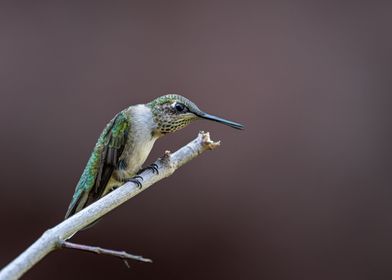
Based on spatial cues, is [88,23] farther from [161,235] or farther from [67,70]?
[161,235]

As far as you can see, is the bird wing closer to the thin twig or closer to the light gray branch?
the light gray branch

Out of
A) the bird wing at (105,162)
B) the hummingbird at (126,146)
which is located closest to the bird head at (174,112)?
the hummingbird at (126,146)

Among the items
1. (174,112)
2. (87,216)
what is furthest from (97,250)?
(174,112)

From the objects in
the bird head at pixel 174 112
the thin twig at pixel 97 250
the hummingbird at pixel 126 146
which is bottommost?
the thin twig at pixel 97 250

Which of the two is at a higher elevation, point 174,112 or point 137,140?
point 174,112

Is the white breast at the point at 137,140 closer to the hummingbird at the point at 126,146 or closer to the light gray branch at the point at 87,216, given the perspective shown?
the hummingbird at the point at 126,146

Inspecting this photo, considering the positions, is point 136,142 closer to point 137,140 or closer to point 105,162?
point 137,140

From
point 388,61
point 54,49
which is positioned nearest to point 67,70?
point 54,49
